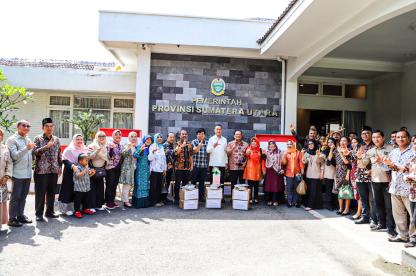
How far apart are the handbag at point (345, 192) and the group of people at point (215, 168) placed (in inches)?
0.7

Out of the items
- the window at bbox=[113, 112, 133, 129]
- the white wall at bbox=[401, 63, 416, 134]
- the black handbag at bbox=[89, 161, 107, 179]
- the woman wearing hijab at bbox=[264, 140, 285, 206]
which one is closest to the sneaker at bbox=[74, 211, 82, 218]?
the black handbag at bbox=[89, 161, 107, 179]

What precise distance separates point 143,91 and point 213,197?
3.60m

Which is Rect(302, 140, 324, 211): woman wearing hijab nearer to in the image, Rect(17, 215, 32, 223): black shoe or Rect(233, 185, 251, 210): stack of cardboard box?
Rect(233, 185, 251, 210): stack of cardboard box

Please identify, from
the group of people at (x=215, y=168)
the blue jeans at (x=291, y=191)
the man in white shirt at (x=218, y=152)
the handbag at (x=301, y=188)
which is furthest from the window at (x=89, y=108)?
the handbag at (x=301, y=188)

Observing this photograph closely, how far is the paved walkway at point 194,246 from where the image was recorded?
3801 millimetres

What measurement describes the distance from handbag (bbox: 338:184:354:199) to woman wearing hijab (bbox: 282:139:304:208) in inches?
34.4

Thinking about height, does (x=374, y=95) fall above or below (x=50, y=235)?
above

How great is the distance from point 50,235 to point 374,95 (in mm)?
11185

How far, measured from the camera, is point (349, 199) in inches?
254

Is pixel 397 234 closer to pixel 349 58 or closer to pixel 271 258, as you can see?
pixel 271 258

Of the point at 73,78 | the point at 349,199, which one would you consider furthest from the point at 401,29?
the point at 73,78

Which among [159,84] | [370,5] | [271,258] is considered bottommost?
[271,258]

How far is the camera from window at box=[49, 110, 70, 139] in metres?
12.5

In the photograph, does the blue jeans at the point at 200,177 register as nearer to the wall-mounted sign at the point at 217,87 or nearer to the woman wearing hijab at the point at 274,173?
the woman wearing hijab at the point at 274,173
